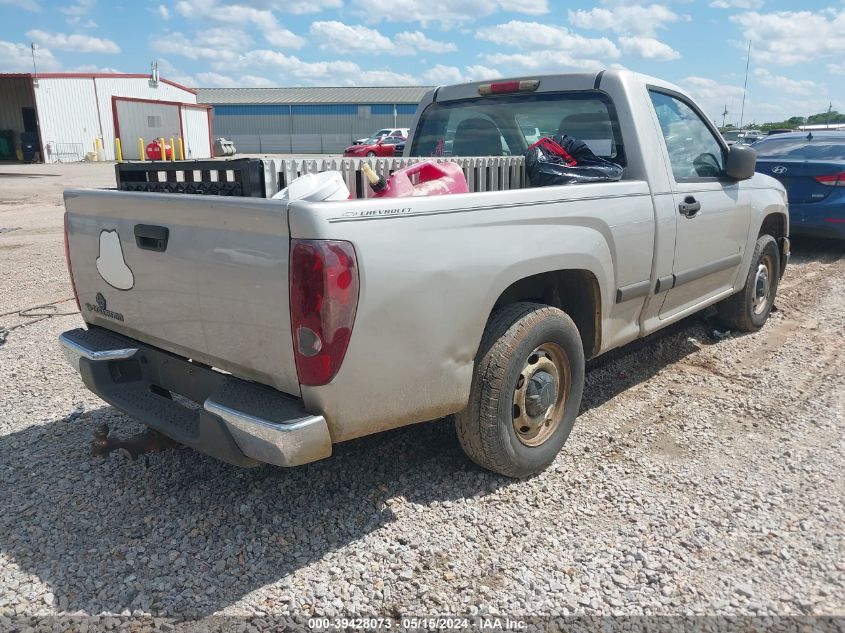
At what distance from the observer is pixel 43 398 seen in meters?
4.31

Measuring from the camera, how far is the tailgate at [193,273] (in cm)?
239

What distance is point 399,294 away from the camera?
8.06 ft

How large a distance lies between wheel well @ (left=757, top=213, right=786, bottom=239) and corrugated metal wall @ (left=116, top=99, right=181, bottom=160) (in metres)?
36.5

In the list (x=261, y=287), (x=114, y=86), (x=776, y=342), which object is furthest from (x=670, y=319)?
(x=114, y=86)

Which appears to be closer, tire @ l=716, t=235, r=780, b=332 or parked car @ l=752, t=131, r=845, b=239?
tire @ l=716, t=235, r=780, b=332

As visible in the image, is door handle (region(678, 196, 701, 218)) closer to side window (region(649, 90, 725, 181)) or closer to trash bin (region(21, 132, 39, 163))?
side window (region(649, 90, 725, 181))

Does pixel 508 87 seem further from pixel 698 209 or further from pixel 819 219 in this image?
pixel 819 219

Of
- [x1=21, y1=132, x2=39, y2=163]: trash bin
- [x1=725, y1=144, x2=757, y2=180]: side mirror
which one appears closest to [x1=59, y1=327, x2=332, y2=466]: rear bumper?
[x1=725, y1=144, x2=757, y2=180]: side mirror

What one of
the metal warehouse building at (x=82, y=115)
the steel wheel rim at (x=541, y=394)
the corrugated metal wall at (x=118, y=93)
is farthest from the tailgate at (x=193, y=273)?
the corrugated metal wall at (x=118, y=93)

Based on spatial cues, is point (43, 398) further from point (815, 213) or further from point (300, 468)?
point (815, 213)

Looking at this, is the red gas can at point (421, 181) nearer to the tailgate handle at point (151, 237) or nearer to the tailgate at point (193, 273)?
the tailgate at point (193, 273)

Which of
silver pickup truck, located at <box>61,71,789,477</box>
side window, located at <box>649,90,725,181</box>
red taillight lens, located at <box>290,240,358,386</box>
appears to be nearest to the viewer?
red taillight lens, located at <box>290,240,358,386</box>

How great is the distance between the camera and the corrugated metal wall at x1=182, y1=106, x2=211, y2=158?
3903 centimetres

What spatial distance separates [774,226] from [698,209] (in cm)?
208
